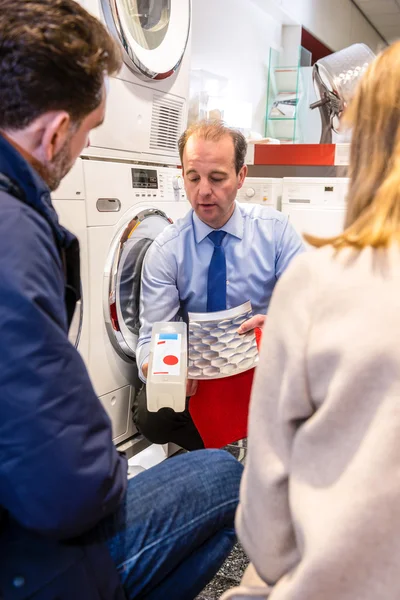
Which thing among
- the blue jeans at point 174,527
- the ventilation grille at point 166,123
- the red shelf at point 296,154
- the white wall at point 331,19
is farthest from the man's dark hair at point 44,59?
the white wall at point 331,19

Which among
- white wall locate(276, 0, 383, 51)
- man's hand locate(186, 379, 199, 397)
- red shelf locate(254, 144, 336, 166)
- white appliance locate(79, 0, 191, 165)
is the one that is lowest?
man's hand locate(186, 379, 199, 397)

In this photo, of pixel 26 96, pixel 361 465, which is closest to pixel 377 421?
pixel 361 465

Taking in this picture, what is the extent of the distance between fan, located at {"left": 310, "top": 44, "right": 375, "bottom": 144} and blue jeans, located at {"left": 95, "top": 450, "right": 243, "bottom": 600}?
2444mm

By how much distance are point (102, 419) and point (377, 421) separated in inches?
14.9

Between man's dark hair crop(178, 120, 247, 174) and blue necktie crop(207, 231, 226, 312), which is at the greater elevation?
man's dark hair crop(178, 120, 247, 174)

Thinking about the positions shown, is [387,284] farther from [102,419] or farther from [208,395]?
[208,395]

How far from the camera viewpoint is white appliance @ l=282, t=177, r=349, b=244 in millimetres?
2666

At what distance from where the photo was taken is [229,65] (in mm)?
3684

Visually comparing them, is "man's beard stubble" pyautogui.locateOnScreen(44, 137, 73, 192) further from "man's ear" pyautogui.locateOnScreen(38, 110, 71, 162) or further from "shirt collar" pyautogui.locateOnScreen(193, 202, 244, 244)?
"shirt collar" pyautogui.locateOnScreen(193, 202, 244, 244)

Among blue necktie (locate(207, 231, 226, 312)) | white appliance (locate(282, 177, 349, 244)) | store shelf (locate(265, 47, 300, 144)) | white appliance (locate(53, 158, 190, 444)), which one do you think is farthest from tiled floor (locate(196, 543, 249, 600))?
store shelf (locate(265, 47, 300, 144))

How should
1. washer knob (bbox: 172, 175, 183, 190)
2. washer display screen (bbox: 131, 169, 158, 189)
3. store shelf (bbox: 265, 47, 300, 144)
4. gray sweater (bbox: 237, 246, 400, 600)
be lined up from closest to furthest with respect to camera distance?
gray sweater (bbox: 237, 246, 400, 600) → washer display screen (bbox: 131, 169, 158, 189) → washer knob (bbox: 172, 175, 183, 190) → store shelf (bbox: 265, 47, 300, 144)

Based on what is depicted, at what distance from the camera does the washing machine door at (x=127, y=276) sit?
5.59 ft

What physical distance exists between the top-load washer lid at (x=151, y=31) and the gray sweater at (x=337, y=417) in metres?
1.33

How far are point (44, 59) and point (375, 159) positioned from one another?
1.62 feet
